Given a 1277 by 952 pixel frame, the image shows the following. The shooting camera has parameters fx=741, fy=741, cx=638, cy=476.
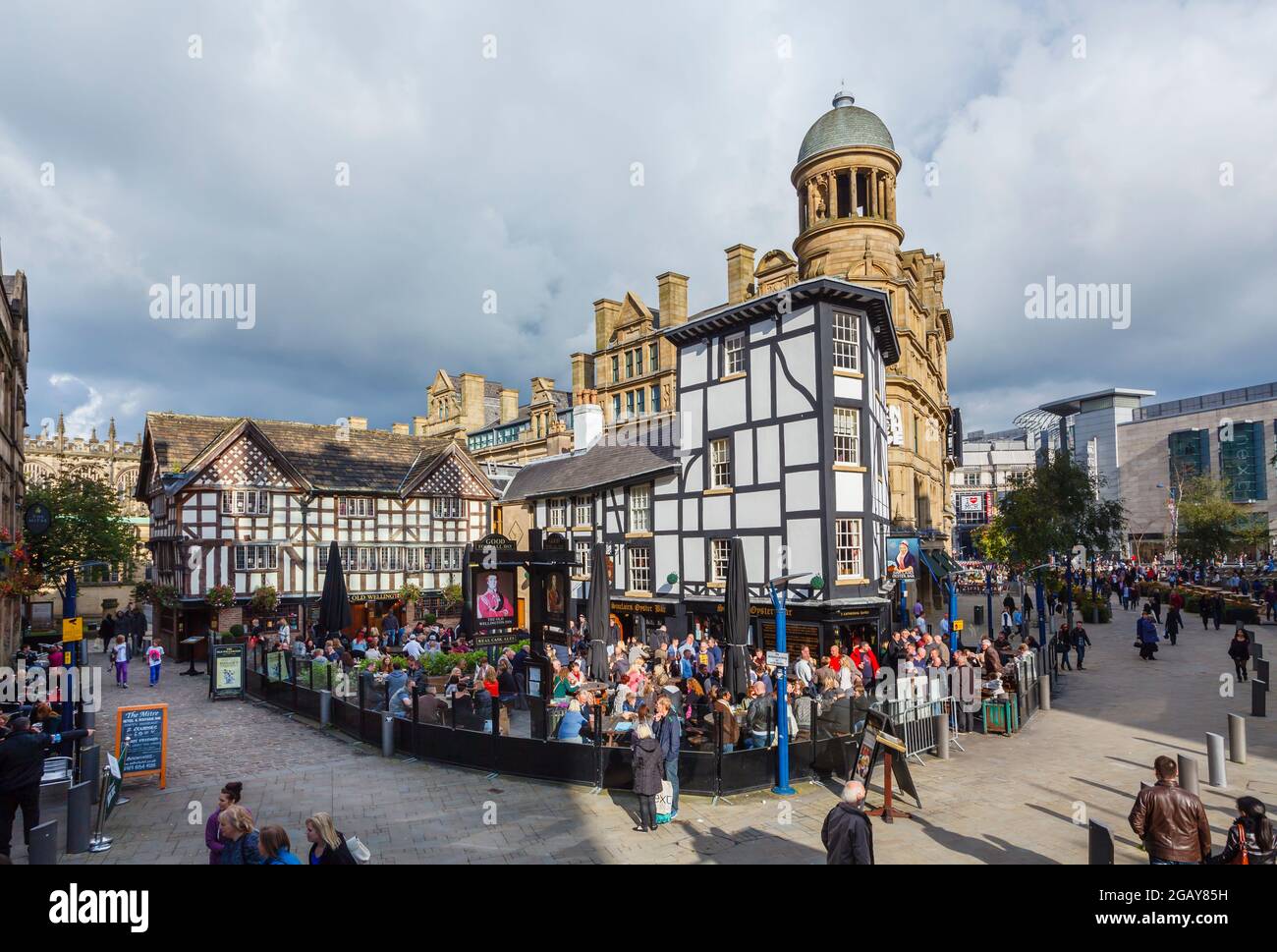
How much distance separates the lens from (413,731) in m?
14.2

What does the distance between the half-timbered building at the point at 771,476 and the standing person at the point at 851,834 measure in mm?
16030

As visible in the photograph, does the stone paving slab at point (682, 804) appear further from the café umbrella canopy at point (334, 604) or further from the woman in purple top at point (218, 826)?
the café umbrella canopy at point (334, 604)

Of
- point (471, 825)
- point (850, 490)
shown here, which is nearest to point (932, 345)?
point (850, 490)

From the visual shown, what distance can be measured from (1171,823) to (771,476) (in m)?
18.3

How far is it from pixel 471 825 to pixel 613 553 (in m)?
20.4

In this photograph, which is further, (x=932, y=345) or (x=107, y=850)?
(x=932, y=345)

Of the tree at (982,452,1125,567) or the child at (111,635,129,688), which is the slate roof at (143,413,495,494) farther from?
the tree at (982,452,1125,567)

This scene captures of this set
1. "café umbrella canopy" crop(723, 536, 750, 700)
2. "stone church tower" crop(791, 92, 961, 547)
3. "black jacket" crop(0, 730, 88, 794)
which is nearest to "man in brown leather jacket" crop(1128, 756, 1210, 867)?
"café umbrella canopy" crop(723, 536, 750, 700)

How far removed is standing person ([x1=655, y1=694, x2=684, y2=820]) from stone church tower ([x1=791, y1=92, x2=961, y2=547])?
25390mm

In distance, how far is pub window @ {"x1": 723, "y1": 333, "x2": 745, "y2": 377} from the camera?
26406 millimetres

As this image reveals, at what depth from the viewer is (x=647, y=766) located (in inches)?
390

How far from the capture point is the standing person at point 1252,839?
250 inches
